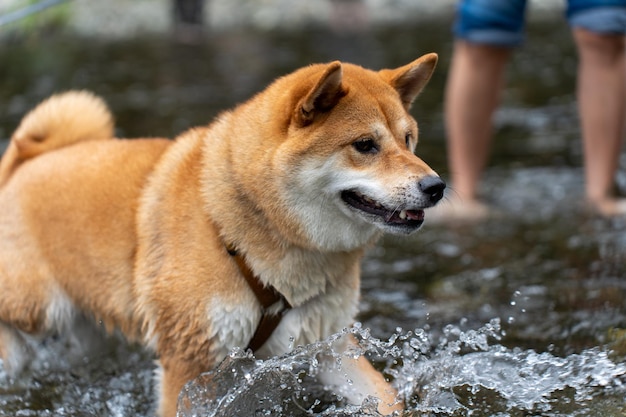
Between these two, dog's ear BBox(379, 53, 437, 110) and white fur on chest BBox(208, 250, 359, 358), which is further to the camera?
dog's ear BBox(379, 53, 437, 110)

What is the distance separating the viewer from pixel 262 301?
2.95 meters

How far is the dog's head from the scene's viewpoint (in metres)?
2.78

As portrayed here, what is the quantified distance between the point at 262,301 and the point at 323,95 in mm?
694

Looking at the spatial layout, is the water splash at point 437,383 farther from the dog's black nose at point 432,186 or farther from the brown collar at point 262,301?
the dog's black nose at point 432,186

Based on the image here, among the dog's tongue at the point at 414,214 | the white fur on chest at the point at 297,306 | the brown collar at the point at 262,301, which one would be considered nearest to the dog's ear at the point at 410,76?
the dog's tongue at the point at 414,214

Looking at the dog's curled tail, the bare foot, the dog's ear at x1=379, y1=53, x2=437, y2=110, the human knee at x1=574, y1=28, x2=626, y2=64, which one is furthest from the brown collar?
the human knee at x1=574, y1=28, x2=626, y2=64

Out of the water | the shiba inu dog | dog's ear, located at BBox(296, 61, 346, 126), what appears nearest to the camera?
dog's ear, located at BBox(296, 61, 346, 126)

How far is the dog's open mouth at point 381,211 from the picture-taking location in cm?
284

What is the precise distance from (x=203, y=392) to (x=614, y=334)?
168cm

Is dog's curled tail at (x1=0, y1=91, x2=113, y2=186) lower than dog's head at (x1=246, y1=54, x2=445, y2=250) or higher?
lower

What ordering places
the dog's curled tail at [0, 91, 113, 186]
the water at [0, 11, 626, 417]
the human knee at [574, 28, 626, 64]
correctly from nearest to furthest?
the water at [0, 11, 626, 417] → the dog's curled tail at [0, 91, 113, 186] → the human knee at [574, 28, 626, 64]

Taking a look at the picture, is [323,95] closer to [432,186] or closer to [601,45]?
[432,186]

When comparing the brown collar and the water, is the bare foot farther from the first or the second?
the brown collar

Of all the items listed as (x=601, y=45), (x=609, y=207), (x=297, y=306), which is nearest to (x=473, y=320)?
(x=297, y=306)
